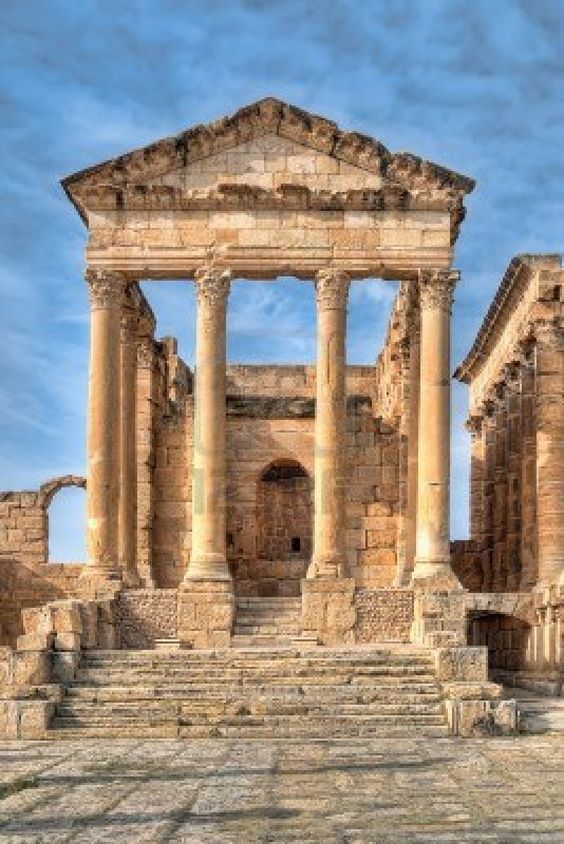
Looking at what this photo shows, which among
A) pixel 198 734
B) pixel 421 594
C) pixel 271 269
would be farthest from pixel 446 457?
pixel 198 734

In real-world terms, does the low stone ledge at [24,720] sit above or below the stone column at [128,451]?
below

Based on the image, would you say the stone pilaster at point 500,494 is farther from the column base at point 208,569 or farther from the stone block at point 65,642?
the stone block at point 65,642

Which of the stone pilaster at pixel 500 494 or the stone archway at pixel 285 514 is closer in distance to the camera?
the stone pilaster at pixel 500 494

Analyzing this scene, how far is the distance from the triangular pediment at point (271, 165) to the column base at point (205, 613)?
25.5 feet

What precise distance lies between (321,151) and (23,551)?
1348cm

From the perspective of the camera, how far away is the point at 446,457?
25.5m

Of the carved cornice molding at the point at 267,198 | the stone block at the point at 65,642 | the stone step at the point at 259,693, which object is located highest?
the carved cornice molding at the point at 267,198

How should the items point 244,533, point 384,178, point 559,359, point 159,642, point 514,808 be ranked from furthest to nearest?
point 244,533 < point 559,359 < point 384,178 < point 159,642 < point 514,808

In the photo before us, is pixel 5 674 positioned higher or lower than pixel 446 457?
lower

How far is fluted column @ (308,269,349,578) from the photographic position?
992 inches

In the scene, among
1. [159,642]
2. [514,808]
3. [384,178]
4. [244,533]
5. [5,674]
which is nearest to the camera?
[514,808]

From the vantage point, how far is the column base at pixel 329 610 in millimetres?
24344

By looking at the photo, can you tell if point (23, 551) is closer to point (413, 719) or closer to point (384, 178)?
point (384, 178)

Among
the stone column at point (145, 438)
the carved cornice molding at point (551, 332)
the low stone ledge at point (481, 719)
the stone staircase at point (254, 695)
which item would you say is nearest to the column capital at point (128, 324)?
the stone column at point (145, 438)
